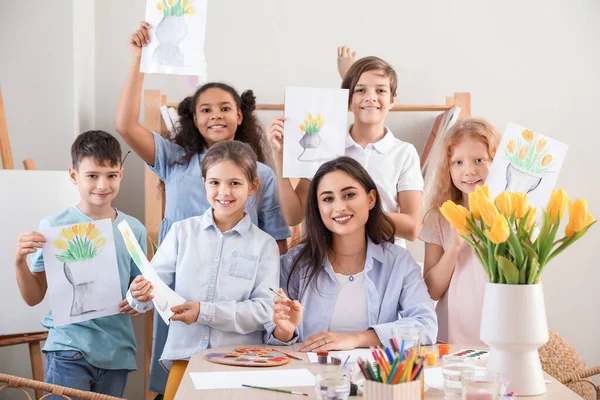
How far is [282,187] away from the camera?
2357mm

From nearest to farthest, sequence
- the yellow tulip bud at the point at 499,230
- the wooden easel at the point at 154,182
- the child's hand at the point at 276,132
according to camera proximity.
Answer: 1. the yellow tulip bud at the point at 499,230
2. the child's hand at the point at 276,132
3. the wooden easel at the point at 154,182

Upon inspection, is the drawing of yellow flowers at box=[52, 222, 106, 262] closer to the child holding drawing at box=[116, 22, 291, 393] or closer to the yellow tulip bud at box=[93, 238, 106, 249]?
the yellow tulip bud at box=[93, 238, 106, 249]

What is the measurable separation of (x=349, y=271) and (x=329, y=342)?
31cm

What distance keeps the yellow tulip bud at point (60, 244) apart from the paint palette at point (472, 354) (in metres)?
1.19

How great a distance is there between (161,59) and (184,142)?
340 mm

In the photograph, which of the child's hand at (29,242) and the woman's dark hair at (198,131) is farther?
the woman's dark hair at (198,131)

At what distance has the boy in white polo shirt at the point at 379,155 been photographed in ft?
7.80

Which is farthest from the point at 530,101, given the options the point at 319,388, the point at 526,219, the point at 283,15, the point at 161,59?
the point at 319,388

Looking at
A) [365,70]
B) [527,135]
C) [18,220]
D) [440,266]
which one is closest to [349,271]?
[440,266]

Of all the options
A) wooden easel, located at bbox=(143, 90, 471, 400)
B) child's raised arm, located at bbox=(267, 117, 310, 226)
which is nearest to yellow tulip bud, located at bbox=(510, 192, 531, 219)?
child's raised arm, located at bbox=(267, 117, 310, 226)

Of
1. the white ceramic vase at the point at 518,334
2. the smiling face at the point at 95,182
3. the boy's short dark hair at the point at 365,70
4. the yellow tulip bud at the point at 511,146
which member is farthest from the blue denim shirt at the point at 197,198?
the white ceramic vase at the point at 518,334

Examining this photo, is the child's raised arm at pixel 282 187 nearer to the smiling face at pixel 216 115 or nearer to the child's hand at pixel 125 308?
the smiling face at pixel 216 115

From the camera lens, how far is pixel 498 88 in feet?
11.3

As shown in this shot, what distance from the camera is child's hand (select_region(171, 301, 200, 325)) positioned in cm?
193
